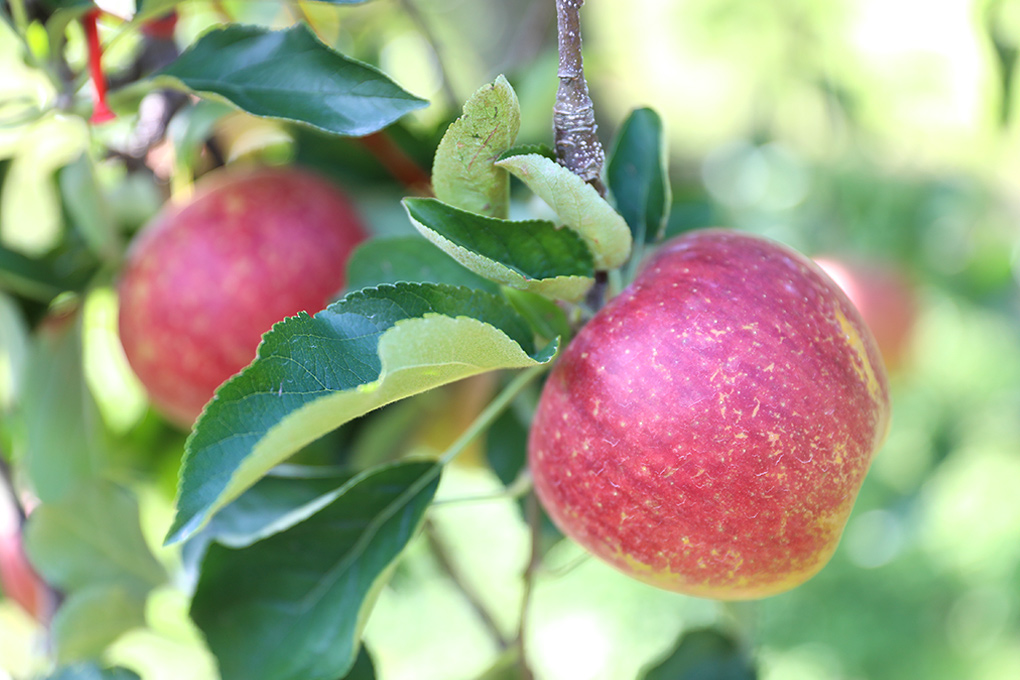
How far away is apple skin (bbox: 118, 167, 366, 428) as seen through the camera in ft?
1.80

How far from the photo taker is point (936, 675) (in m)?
1.55

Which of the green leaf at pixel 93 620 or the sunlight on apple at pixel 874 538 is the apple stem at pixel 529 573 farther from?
the sunlight on apple at pixel 874 538

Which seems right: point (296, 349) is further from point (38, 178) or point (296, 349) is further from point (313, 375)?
point (38, 178)

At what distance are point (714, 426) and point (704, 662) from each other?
0.32 metres

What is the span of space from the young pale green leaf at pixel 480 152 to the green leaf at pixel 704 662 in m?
0.36

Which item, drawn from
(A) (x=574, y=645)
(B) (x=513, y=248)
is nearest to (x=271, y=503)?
(B) (x=513, y=248)

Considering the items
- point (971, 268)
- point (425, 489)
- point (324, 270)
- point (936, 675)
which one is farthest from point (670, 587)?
point (936, 675)

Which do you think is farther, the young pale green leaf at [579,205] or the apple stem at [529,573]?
the apple stem at [529,573]

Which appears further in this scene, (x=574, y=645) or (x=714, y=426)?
(x=574, y=645)

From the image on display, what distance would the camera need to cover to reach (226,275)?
55 cm

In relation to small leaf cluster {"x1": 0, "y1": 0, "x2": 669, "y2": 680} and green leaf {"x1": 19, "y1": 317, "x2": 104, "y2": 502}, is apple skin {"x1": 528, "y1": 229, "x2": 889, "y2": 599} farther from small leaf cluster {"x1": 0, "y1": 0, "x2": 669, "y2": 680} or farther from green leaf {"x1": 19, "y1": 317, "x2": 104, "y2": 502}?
green leaf {"x1": 19, "y1": 317, "x2": 104, "y2": 502}

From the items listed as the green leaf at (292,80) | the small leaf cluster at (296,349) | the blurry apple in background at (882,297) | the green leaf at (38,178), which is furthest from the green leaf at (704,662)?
the blurry apple in background at (882,297)

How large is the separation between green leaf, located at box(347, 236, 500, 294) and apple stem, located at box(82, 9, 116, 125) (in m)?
0.18

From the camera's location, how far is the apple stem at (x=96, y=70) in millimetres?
499
